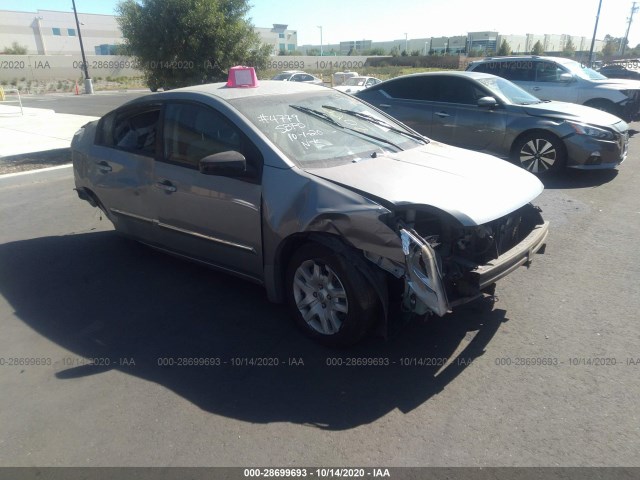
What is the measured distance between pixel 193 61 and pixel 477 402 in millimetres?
9808

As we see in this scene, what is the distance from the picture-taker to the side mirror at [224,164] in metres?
3.60

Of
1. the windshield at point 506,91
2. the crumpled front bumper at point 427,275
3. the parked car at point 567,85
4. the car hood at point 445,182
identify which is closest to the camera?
the crumpled front bumper at point 427,275

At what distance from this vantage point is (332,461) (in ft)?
8.48

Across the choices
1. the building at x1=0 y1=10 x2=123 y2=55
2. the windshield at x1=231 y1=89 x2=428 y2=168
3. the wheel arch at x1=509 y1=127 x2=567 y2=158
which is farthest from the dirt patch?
the building at x1=0 y1=10 x2=123 y2=55

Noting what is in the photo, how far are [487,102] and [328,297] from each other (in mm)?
5725

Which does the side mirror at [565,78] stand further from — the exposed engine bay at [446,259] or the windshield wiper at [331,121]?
the exposed engine bay at [446,259]

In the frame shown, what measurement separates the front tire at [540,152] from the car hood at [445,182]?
166 inches

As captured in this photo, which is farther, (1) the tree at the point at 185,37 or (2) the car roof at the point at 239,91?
(1) the tree at the point at 185,37

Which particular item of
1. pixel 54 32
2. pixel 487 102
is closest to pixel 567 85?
pixel 487 102

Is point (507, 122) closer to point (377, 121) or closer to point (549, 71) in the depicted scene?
point (377, 121)

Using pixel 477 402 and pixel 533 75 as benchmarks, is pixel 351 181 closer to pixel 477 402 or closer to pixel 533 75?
pixel 477 402

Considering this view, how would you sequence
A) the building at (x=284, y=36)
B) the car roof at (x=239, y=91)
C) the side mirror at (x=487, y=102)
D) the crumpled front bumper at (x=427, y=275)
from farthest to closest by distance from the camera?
the building at (x=284, y=36) < the side mirror at (x=487, y=102) < the car roof at (x=239, y=91) < the crumpled front bumper at (x=427, y=275)

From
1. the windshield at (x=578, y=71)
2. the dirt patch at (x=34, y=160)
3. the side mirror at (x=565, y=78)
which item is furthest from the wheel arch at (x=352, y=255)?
the windshield at (x=578, y=71)

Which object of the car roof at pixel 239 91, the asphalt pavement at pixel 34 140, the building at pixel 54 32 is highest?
the building at pixel 54 32
